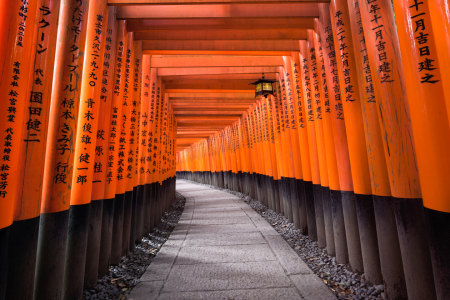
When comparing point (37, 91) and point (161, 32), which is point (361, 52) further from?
point (161, 32)

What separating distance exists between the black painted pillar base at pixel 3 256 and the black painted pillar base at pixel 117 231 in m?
2.08

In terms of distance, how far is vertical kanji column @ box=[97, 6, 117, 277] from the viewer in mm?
3357

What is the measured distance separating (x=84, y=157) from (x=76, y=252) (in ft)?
3.70

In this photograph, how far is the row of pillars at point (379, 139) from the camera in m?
1.88

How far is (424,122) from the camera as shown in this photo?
193 centimetres

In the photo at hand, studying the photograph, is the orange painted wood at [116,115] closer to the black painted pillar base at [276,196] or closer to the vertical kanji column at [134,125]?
the vertical kanji column at [134,125]

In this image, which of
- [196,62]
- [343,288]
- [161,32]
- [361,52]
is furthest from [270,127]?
[343,288]

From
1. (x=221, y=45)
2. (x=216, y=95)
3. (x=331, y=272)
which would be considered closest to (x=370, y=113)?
(x=331, y=272)

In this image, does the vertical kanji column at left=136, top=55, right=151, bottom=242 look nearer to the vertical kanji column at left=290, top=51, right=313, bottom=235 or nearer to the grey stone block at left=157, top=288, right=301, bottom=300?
the grey stone block at left=157, top=288, right=301, bottom=300

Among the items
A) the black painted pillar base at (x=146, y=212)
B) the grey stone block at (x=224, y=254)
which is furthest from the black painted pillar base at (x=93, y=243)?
the black painted pillar base at (x=146, y=212)

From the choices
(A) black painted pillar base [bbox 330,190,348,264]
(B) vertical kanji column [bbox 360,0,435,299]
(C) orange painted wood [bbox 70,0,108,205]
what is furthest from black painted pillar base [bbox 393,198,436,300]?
(C) orange painted wood [bbox 70,0,108,205]

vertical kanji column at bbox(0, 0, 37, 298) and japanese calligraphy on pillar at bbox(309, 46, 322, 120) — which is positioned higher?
japanese calligraphy on pillar at bbox(309, 46, 322, 120)

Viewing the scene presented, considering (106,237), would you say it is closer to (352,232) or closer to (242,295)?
(242,295)

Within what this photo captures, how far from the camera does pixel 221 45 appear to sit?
5.36m
